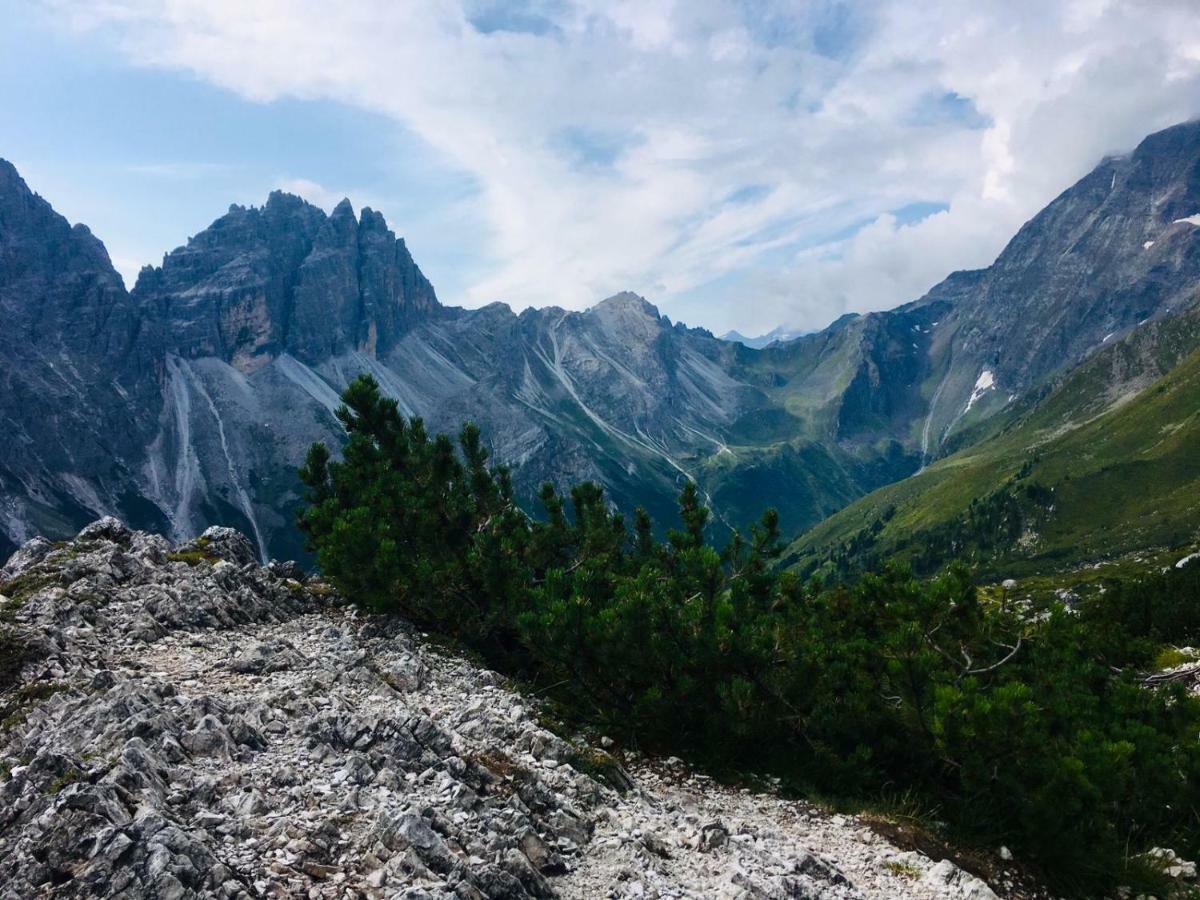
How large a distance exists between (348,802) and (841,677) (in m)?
15.3

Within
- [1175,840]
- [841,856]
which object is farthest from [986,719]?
[1175,840]

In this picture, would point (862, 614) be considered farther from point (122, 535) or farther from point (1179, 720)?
point (122, 535)

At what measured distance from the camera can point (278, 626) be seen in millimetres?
34781

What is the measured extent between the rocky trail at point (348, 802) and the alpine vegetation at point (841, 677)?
8.61 feet

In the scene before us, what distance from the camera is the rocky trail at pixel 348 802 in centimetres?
1212

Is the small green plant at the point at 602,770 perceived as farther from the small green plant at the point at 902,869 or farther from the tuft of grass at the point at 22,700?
the tuft of grass at the point at 22,700

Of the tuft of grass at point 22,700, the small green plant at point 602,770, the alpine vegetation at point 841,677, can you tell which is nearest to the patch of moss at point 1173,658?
the alpine vegetation at point 841,677

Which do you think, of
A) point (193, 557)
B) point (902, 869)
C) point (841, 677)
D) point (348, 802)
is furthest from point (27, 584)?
point (902, 869)

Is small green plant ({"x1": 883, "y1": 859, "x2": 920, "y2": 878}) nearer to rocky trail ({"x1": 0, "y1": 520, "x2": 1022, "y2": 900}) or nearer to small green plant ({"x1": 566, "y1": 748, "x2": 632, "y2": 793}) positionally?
rocky trail ({"x1": 0, "y1": 520, "x2": 1022, "y2": 900})

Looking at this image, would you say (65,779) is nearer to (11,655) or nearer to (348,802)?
(348,802)

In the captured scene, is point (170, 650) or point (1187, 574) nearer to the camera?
point (170, 650)

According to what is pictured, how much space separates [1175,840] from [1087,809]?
389 centimetres

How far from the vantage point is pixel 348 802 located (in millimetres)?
14875

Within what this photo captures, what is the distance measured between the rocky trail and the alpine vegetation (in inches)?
103
